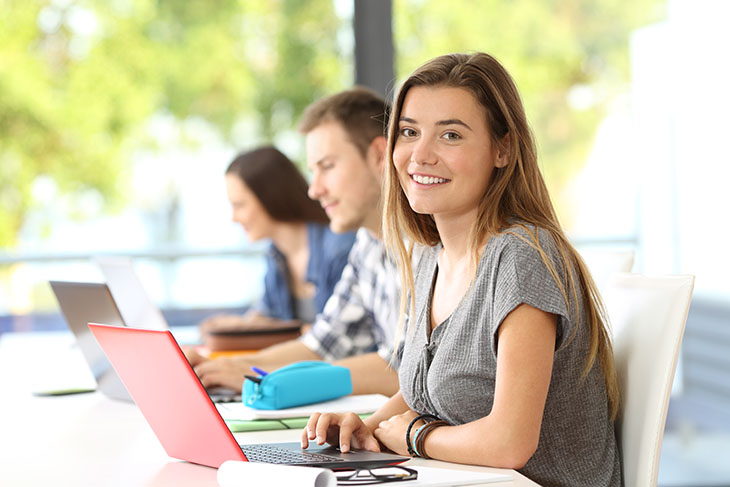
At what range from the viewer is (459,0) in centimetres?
385

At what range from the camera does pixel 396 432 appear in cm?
121

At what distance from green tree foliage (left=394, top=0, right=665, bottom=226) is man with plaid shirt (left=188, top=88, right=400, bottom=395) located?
150cm

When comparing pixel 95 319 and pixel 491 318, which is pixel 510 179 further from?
pixel 95 319

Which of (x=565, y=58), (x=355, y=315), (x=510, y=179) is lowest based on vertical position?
(x=355, y=315)

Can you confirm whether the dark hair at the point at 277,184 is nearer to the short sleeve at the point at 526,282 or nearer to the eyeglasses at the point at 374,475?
the short sleeve at the point at 526,282

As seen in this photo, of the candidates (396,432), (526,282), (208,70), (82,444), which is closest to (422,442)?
(396,432)

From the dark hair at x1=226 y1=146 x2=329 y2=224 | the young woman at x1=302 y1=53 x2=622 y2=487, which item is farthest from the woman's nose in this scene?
the dark hair at x1=226 y1=146 x2=329 y2=224

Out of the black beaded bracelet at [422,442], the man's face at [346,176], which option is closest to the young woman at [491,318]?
the black beaded bracelet at [422,442]

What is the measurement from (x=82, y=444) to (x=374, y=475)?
0.53 metres

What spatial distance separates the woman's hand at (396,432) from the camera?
1.19 metres

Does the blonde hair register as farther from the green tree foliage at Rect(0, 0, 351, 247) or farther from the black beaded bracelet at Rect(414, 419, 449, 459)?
the green tree foliage at Rect(0, 0, 351, 247)

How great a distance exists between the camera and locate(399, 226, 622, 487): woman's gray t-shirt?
116 centimetres

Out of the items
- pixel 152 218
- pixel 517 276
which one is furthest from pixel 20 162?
pixel 517 276

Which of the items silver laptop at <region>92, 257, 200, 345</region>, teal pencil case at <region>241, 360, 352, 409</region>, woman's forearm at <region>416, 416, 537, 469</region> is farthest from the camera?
silver laptop at <region>92, 257, 200, 345</region>
